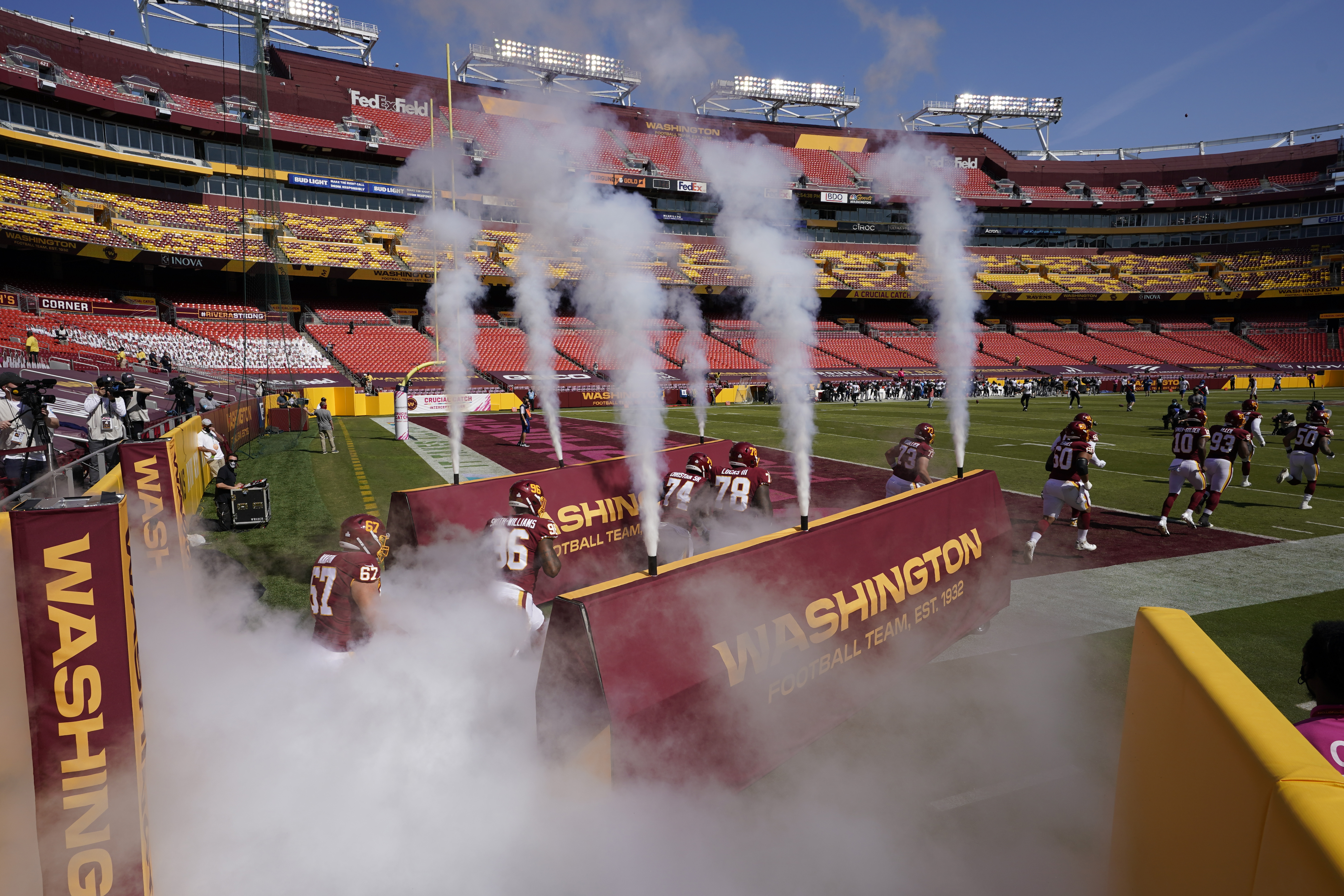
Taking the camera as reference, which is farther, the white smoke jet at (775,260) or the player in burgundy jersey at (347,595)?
the white smoke jet at (775,260)

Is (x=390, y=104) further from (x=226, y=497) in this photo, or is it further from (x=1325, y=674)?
(x=1325, y=674)

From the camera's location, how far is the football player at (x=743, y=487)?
7.89 meters

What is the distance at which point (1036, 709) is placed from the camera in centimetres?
538

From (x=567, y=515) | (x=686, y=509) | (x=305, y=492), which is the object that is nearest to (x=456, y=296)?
(x=567, y=515)

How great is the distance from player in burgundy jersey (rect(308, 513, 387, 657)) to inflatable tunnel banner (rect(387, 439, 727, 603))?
2262 mm

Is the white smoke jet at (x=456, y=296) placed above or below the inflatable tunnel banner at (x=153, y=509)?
above

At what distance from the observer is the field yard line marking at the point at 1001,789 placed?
431cm

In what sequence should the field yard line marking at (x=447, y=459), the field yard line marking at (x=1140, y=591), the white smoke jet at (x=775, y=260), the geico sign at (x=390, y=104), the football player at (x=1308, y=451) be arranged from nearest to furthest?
the white smoke jet at (x=775, y=260)
the field yard line marking at (x=1140, y=591)
the football player at (x=1308, y=451)
the field yard line marking at (x=447, y=459)
the geico sign at (x=390, y=104)

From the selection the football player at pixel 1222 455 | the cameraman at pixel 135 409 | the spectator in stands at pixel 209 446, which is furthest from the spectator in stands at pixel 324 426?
the football player at pixel 1222 455

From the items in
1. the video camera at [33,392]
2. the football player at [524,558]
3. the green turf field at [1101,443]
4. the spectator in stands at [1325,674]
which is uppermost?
the video camera at [33,392]

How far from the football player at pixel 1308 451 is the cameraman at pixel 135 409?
1938cm

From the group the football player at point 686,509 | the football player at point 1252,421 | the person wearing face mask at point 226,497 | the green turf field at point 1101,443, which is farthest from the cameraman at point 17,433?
the football player at point 1252,421

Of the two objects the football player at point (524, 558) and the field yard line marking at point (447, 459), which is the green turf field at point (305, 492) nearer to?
the field yard line marking at point (447, 459)

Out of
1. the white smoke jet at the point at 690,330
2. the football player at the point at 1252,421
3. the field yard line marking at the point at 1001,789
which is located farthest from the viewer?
the white smoke jet at the point at 690,330
